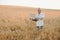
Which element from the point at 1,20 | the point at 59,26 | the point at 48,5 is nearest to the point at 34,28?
the point at 59,26

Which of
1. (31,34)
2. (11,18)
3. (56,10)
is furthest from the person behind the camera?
(56,10)

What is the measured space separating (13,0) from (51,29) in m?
0.52

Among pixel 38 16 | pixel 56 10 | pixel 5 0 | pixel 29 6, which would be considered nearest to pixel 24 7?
pixel 29 6

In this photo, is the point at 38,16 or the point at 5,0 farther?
the point at 5,0

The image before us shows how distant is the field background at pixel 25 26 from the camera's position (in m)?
0.99

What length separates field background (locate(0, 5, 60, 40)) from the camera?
3.25ft

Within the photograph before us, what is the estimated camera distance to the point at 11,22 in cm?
118

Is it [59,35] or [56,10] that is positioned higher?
[56,10]

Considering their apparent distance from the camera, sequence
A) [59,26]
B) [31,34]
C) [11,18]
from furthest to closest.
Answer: [11,18], [59,26], [31,34]

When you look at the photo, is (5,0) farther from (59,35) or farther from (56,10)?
(59,35)

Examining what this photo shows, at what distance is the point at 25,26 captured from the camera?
3.69ft

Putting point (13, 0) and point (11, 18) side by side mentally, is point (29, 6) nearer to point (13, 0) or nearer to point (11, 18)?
point (13, 0)

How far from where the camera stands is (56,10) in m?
1.38

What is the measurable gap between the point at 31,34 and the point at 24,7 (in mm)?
506
